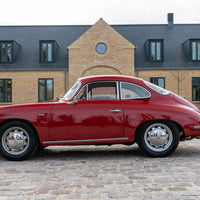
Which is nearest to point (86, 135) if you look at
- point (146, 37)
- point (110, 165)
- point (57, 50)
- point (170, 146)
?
point (110, 165)

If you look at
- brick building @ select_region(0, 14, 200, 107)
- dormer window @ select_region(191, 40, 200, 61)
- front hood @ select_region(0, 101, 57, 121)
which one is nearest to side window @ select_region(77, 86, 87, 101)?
front hood @ select_region(0, 101, 57, 121)

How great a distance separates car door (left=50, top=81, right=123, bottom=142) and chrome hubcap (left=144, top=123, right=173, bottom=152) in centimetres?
52

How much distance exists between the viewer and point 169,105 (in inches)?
200

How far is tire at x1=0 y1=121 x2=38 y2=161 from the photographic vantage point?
15.9 feet

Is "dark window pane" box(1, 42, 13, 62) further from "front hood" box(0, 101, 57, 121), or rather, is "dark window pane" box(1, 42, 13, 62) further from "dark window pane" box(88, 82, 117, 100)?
"dark window pane" box(88, 82, 117, 100)

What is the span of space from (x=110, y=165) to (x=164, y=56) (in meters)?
19.7

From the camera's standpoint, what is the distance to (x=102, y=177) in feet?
11.9

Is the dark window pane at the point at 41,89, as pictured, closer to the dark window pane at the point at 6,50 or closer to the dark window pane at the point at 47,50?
the dark window pane at the point at 47,50

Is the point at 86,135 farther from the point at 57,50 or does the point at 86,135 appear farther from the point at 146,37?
the point at 146,37

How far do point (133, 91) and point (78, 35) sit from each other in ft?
66.7

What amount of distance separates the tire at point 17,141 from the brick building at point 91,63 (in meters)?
16.4

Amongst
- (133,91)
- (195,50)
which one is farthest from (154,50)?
(133,91)

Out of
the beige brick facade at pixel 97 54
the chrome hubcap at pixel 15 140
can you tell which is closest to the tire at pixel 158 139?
the chrome hubcap at pixel 15 140

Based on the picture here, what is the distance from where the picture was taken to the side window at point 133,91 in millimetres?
5188
